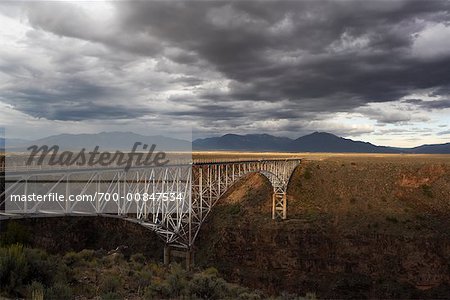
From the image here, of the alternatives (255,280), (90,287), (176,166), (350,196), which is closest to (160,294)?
(90,287)

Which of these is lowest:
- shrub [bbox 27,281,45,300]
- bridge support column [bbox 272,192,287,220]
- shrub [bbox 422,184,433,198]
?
bridge support column [bbox 272,192,287,220]

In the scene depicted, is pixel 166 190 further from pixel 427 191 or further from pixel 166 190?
pixel 427 191

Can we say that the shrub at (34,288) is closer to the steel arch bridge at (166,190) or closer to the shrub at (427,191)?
the steel arch bridge at (166,190)

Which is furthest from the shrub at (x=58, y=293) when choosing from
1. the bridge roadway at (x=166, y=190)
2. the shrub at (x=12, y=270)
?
the bridge roadway at (x=166, y=190)

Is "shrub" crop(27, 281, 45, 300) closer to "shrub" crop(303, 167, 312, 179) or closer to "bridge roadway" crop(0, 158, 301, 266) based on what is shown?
"bridge roadway" crop(0, 158, 301, 266)

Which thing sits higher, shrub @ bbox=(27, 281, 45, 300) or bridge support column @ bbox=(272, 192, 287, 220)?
shrub @ bbox=(27, 281, 45, 300)

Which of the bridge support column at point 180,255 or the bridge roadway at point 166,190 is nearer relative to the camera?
the bridge roadway at point 166,190

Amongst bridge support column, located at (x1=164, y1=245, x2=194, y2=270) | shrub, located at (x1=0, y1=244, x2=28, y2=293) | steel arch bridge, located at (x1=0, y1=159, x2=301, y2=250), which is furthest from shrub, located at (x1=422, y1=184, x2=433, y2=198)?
shrub, located at (x1=0, y1=244, x2=28, y2=293)

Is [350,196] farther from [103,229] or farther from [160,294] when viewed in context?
[160,294]

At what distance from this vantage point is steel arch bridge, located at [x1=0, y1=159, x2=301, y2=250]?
20.6 m

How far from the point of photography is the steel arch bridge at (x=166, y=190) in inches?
A: 813

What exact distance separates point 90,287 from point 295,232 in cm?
3660

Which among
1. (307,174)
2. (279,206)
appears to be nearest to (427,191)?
(307,174)

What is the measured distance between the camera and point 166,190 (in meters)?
31.5
